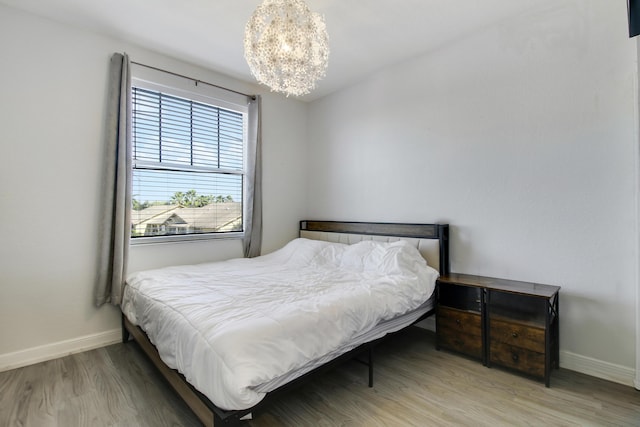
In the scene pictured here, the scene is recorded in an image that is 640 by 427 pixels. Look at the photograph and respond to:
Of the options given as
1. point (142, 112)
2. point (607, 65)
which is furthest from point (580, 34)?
point (142, 112)

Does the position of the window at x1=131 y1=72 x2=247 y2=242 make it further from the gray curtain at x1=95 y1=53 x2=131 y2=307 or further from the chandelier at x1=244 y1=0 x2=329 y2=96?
the chandelier at x1=244 y1=0 x2=329 y2=96

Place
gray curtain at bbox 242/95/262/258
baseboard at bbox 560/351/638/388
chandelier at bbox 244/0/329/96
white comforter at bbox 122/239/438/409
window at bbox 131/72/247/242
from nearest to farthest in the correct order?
white comforter at bbox 122/239/438/409 → chandelier at bbox 244/0/329/96 → baseboard at bbox 560/351/638/388 → window at bbox 131/72/247/242 → gray curtain at bbox 242/95/262/258

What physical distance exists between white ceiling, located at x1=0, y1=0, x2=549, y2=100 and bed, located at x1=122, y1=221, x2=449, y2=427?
1.76 meters

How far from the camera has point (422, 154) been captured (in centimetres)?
305

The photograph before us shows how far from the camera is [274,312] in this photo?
1.65m

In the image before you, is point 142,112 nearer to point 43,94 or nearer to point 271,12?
point 43,94

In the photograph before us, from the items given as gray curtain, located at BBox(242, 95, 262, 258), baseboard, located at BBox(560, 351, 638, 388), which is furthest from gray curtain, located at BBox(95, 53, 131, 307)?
baseboard, located at BBox(560, 351, 638, 388)

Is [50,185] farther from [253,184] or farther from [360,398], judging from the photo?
[360,398]

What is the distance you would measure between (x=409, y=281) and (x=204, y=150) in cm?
262

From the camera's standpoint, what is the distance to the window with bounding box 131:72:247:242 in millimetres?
2980

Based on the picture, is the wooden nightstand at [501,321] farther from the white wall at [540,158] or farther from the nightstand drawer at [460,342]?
the white wall at [540,158]

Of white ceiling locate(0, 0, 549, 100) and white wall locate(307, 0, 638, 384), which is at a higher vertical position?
white ceiling locate(0, 0, 549, 100)

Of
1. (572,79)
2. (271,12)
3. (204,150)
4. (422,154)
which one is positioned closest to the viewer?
(271,12)

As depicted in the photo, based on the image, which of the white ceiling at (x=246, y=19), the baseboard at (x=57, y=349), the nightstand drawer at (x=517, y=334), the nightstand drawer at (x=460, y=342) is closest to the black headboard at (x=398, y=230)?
the nightstand drawer at (x=460, y=342)
